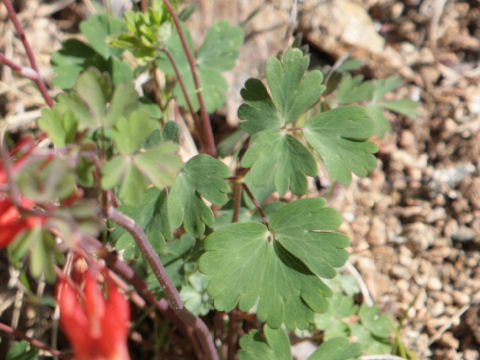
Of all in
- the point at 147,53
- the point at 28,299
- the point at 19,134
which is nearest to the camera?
the point at 147,53

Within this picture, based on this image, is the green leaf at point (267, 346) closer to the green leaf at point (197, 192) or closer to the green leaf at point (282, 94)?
the green leaf at point (197, 192)

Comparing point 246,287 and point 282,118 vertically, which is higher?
point 282,118

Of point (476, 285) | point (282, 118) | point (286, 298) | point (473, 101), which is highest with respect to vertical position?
point (282, 118)

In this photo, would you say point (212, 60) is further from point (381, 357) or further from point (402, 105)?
point (381, 357)

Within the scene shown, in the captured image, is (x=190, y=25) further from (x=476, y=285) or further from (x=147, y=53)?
(x=476, y=285)

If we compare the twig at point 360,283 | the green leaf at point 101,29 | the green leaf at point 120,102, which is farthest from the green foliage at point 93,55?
the twig at point 360,283

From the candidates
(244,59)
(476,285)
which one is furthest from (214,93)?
(476,285)

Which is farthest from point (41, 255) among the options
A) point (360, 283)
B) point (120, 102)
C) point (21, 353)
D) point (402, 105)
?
point (402, 105)

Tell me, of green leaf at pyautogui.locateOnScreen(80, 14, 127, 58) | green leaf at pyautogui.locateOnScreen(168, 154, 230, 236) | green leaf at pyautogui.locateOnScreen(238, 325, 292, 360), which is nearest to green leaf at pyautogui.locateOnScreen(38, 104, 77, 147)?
green leaf at pyautogui.locateOnScreen(168, 154, 230, 236)
